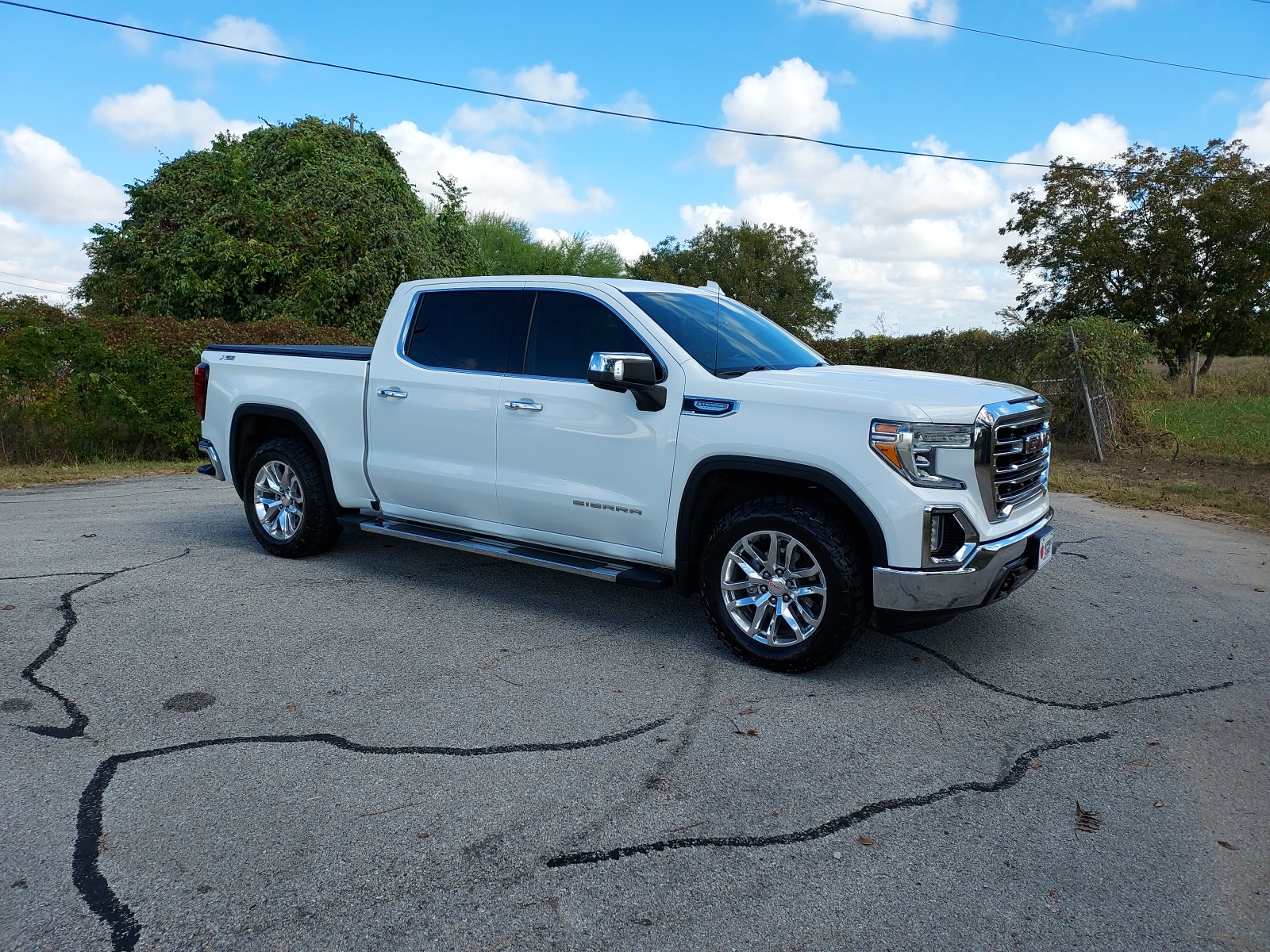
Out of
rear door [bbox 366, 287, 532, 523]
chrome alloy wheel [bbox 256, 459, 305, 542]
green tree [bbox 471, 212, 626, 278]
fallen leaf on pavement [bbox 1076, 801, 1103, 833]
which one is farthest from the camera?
green tree [bbox 471, 212, 626, 278]

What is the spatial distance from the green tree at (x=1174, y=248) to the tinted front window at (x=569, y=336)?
31.6 meters

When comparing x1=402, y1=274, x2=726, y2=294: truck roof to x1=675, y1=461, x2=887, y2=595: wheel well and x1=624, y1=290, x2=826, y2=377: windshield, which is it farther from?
x1=675, y1=461, x2=887, y2=595: wheel well

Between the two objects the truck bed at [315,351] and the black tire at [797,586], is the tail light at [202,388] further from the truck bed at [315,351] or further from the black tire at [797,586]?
the black tire at [797,586]

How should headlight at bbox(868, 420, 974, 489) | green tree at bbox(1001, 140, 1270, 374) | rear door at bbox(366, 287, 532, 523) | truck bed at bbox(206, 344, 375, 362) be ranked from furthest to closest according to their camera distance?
green tree at bbox(1001, 140, 1270, 374) < truck bed at bbox(206, 344, 375, 362) < rear door at bbox(366, 287, 532, 523) < headlight at bbox(868, 420, 974, 489)

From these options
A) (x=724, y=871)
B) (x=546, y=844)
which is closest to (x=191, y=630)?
(x=546, y=844)

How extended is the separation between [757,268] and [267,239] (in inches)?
1552

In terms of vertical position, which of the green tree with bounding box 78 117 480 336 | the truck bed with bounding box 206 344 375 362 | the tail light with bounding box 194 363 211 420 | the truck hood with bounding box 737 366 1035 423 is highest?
the green tree with bounding box 78 117 480 336

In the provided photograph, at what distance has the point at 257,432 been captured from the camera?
24.0 feet

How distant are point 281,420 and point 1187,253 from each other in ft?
112

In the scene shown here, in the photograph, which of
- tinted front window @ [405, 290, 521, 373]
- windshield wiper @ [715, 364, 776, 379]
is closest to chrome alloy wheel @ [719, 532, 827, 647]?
windshield wiper @ [715, 364, 776, 379]

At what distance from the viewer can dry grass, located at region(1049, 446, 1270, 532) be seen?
981cm

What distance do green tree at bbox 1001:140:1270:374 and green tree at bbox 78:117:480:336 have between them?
2409cm

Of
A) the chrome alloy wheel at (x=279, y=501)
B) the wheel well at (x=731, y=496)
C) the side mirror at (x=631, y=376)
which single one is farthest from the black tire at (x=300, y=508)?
the wheel well at (x=731, y=496)

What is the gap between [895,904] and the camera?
2895 millimetres
